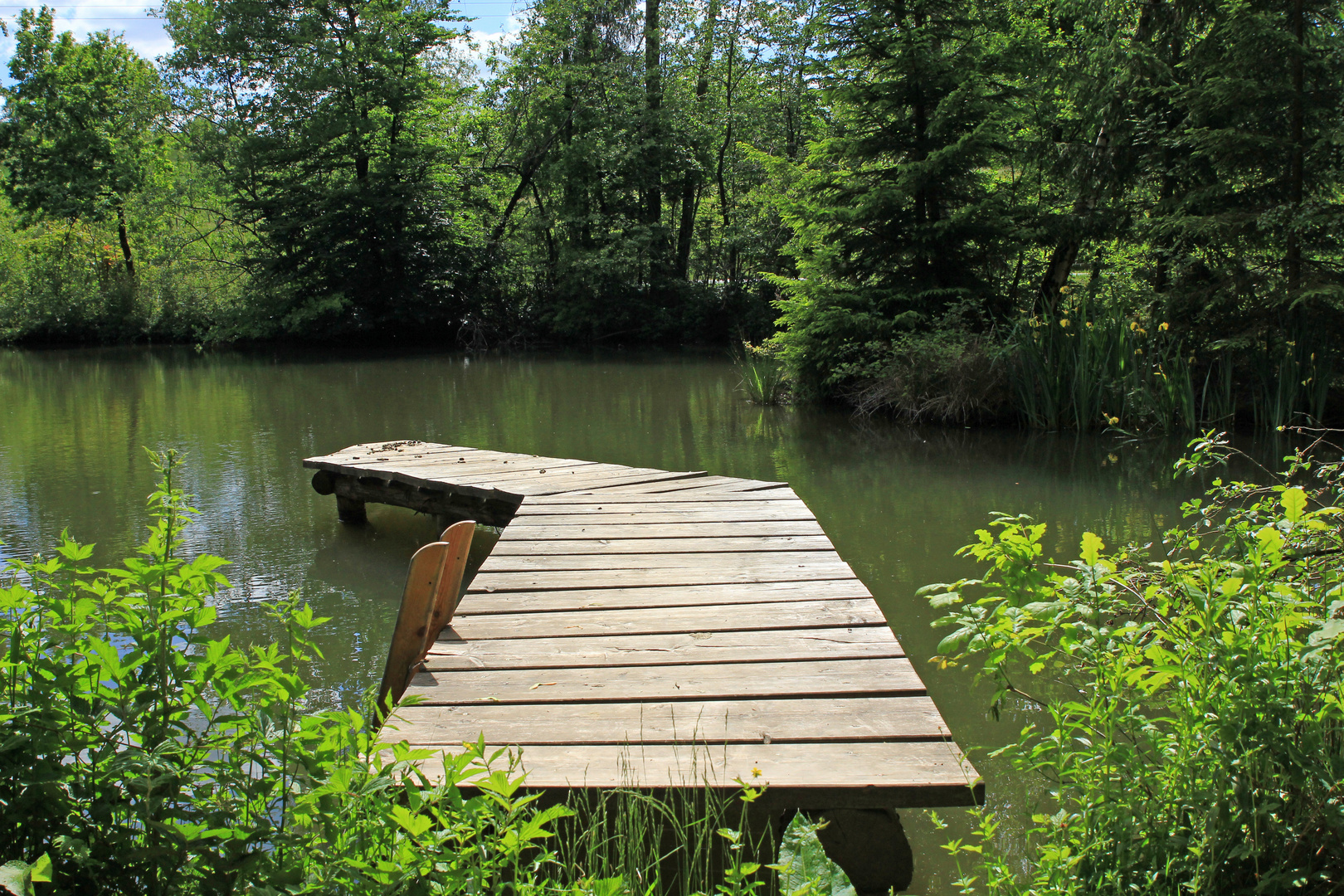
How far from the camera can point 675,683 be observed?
2768mm

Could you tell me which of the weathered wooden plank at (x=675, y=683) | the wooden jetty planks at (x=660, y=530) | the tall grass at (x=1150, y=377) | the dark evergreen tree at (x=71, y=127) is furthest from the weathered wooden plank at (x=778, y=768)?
the dark evergreen tree at (x=71, y=127)

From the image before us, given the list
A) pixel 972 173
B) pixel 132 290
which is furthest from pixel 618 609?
pixel 132 290

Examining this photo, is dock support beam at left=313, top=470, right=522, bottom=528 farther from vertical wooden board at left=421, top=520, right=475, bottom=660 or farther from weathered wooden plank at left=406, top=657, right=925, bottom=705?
weathered wooden plank at left=406, top=657, right=925, bottom=705

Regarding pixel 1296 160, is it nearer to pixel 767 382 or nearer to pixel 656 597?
pixel 767 382

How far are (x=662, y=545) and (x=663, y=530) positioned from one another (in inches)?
11.7

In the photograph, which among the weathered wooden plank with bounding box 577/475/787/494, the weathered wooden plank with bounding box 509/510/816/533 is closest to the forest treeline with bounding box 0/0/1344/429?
the weathered wooden plank with bounding box 577/475/787/494

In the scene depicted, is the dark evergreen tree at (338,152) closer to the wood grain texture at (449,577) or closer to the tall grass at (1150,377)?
the tall grass at (1150,377)

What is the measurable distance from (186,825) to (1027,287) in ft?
38.9

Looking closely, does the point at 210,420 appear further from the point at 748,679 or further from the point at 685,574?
the point at 748,679

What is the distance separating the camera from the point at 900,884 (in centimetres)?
218

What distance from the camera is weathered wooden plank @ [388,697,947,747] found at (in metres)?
2.40

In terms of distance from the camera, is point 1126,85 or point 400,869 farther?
point 1126,85

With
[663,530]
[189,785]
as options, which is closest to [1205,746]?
[189,785]

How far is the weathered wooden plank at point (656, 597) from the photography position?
3525 millimetres
